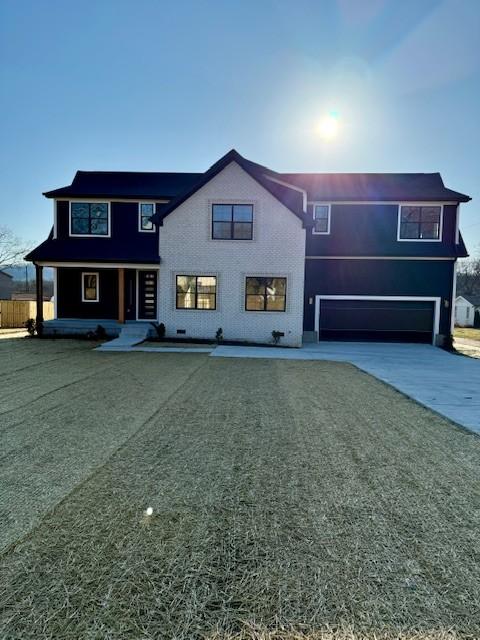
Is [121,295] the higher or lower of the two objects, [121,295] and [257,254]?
the lower

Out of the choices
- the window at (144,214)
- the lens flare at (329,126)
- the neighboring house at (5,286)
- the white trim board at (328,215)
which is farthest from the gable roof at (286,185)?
the neighboring house at (5,286)

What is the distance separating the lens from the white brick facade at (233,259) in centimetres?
1670

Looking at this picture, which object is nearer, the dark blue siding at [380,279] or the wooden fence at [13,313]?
the dark blue siding at [380,279]

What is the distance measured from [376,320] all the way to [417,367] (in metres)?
6.62

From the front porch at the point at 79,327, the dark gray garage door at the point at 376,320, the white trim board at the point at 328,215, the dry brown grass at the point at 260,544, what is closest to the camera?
Result: the dry brown grass at the point at 260,544

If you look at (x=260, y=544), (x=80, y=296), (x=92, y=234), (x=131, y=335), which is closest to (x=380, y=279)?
(x=131, y=335)

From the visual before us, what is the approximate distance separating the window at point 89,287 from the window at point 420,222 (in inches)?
584

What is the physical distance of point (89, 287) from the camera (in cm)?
1931

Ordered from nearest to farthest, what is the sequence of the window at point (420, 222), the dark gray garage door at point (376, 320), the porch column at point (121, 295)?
the porch column at point (121, 295) → the window at point (420, 222) → the dark gray garage door at point (376, 320)

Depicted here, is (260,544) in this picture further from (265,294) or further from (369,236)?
(369,236)

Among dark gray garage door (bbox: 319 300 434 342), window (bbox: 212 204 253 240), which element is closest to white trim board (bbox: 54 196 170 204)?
window (bbox: 212 204 253 240)

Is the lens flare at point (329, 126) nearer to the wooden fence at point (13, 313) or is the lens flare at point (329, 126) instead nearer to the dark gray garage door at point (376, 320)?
the dark gray garage door at point (376, 320)

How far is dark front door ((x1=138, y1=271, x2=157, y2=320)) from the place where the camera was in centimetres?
1906

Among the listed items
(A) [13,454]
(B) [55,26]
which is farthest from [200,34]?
(A) [13,454]
